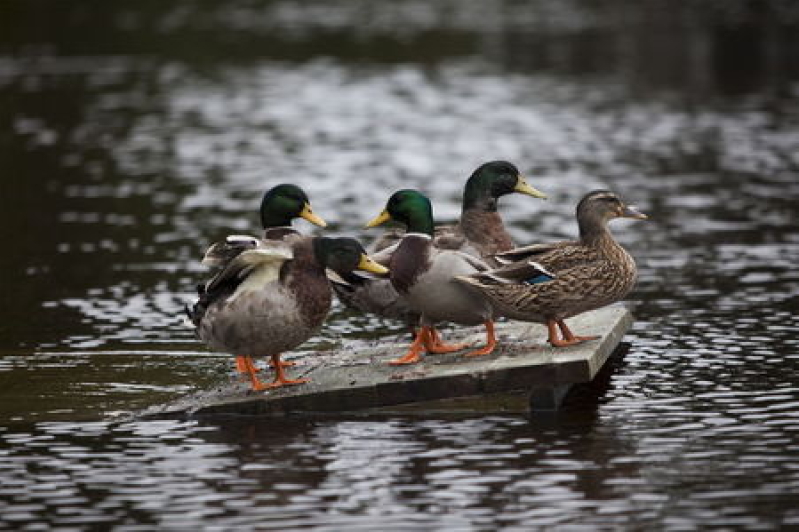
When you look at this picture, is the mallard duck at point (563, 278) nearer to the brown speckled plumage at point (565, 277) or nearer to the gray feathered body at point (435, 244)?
the brown speckled plumage at point (565, 277)

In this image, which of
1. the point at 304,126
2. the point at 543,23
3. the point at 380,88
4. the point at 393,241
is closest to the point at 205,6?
the point at 543,23

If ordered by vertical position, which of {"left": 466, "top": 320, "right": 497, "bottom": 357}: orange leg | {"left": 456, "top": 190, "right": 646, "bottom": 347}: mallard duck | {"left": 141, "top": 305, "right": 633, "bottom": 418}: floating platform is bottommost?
{"left": 141, "top": 305, "right": 633, "bottom": 418}: floating platform

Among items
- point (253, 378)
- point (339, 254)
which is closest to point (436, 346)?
point (339, 254)

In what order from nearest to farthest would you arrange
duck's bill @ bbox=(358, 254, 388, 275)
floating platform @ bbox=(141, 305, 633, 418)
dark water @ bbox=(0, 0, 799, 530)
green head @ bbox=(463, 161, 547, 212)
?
dark water @ bbox=(0, 0, 799, 530), floating platform @ bbox=(141, 305, 633, 418), duck's bill @ bbox=(358, 254, 388, 275), green head @ bbox=(463, 161, 547, 212)

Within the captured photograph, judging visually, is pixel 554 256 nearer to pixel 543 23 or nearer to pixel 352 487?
pixel 352 487

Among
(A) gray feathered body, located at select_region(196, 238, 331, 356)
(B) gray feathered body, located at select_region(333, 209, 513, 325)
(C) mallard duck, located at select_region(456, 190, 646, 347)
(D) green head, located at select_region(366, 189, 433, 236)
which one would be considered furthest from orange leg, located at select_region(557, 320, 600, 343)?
(A) gray feathered body, located at select_region(196, 238, 331, 356)

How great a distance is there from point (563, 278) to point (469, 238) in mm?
1479

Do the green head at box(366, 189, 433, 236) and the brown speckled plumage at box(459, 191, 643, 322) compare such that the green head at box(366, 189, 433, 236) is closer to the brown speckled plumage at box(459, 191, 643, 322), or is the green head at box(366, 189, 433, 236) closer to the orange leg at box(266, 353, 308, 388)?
the brown speckled plumage at box(459, 191, 643, 322)

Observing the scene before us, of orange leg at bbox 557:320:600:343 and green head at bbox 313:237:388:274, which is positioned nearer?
green head at bbox 313:237:388:274

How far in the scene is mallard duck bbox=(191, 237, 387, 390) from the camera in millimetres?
11797

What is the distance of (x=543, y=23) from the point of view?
51312mm

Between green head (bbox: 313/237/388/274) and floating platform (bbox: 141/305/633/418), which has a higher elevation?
green head (bbox: 313/237/388/274)

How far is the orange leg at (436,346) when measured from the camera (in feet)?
41.5

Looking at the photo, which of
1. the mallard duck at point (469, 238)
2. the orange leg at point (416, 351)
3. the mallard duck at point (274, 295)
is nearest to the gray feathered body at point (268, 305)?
the mallard duck at point (274, 295)
